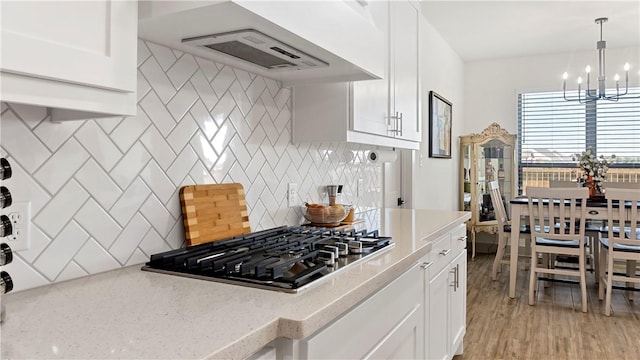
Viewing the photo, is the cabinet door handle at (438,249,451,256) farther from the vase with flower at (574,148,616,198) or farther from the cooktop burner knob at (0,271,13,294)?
the vase with flower at (574,148,616,198)

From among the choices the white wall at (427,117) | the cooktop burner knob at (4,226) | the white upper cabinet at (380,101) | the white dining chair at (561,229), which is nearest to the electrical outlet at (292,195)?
the white upper cabinet at (380,101)

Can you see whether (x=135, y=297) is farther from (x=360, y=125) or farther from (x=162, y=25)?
(x=360, y=125)

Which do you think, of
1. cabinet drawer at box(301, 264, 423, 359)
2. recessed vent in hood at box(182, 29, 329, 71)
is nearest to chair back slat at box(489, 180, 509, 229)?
cabinet drawer at box(301, 264, 423, 359)

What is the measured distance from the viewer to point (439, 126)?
5.06m

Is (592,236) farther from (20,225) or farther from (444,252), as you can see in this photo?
(20,225)

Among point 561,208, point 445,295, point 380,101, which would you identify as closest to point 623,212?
point 561,208

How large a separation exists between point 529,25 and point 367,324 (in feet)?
14.8

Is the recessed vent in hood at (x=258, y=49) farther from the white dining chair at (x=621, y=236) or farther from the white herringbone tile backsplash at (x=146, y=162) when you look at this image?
the white dining chair at (x=621, y=236)

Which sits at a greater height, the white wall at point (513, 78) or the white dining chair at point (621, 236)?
the white wall at point (513, 78)

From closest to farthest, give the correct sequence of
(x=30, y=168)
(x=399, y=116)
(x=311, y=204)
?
(x=30, y=168) < (x=311, y=204) < (x=399, y=116)

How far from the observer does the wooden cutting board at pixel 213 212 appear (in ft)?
4.95

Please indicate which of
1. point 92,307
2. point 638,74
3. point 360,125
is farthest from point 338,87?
point 638,74

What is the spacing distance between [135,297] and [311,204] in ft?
4.14

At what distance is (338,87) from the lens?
6.43ft
